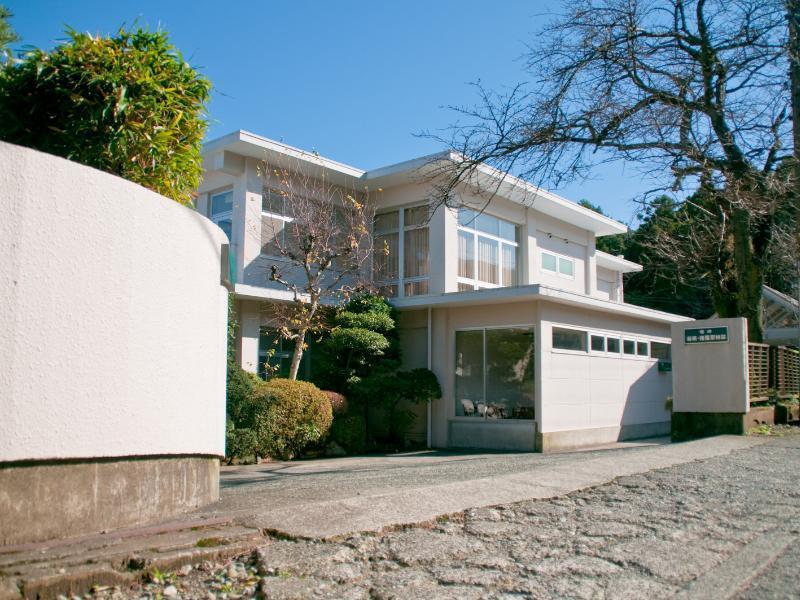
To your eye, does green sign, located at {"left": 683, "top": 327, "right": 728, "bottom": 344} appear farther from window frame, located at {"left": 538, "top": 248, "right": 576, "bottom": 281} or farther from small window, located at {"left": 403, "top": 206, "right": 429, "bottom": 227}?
window frame, located at {"left": 538, "top": 248, "right": 576, "bottom": 281}

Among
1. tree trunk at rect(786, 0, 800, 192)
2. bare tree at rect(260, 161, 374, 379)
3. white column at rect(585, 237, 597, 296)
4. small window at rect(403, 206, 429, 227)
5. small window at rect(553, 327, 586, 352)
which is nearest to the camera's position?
tree trunk at rect(786, 0, 800, 192)

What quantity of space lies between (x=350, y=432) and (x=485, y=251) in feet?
20.3

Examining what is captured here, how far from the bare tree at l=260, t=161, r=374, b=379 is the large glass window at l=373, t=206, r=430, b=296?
60 cm

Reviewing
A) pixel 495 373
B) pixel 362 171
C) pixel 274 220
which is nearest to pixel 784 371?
pixel 495 373

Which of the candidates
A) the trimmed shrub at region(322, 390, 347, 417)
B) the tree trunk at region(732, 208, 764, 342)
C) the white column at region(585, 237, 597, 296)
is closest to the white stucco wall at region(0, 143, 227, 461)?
the trimmed shrub at region(322, 390, 347, 417)

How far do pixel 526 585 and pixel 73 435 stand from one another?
2.88 metres

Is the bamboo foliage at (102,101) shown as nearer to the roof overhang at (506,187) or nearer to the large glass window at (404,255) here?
the roof overhang at (506,187)

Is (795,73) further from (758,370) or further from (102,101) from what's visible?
(102,101)

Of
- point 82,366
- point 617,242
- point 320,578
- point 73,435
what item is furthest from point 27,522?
point 617,242

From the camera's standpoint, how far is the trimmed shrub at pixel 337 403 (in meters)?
14.1

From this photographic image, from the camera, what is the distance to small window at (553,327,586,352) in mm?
15289

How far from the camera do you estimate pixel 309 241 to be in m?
14.7

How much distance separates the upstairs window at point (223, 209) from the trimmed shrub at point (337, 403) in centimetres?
438

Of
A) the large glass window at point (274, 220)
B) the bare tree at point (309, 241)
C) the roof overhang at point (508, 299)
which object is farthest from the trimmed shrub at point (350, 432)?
the large glass window at point (274, 220)
